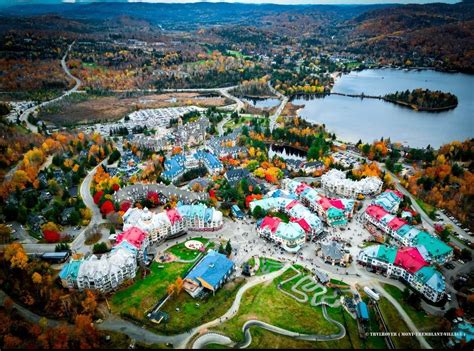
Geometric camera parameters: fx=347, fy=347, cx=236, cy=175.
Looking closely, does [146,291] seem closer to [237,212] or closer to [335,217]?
[237,212]

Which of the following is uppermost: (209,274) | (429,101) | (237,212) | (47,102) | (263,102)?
(429,101)

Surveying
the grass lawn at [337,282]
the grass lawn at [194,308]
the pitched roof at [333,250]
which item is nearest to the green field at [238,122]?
the pitched roof at [333,250]

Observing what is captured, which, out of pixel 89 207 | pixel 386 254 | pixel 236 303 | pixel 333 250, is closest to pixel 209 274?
pixel 236 303

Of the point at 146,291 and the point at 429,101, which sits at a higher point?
the point at 429,101

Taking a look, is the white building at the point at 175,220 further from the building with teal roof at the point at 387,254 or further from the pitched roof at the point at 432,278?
the pitched roof at the point at 432,278

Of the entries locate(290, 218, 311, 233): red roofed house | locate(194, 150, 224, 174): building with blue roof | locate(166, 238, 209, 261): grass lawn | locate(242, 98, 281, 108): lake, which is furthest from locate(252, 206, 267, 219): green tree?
locate(242, 98, 281, 108): lake

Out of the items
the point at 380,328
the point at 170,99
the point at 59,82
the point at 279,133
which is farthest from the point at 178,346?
the point at 59,82
